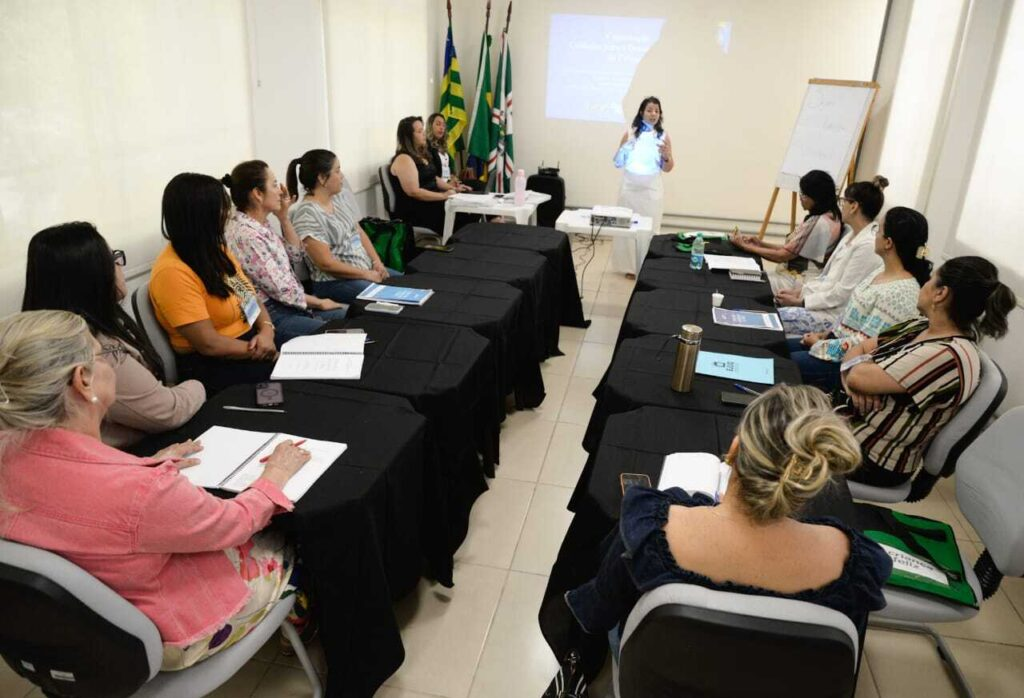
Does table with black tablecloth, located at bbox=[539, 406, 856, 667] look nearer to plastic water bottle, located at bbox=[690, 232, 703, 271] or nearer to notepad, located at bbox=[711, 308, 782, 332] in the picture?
notepad, located at bbox=[711, 308, 782, 332]

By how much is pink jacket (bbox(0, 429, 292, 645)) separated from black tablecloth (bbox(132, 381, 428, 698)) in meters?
0.23

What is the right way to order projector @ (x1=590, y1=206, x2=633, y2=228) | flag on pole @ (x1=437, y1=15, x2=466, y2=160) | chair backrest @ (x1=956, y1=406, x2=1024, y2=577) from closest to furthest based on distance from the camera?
chair backrest @ (x1=956, y1=406, x2=1024, y2=577) < projector @ (x1=590, y1=206, x2=633, y2=228) < flag on pole @ (x1=437, y1=15, x2=466, y2=160)

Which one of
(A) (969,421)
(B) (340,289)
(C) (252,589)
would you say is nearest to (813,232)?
(A) (969,421)

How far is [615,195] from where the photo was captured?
22.3ft

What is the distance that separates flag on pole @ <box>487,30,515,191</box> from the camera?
650 cm

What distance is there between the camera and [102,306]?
1.77 m

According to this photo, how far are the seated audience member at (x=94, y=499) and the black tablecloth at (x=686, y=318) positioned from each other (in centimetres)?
173

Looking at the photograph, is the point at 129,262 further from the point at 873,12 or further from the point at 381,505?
the point at 873,12

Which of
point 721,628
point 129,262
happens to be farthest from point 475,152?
point 721,628

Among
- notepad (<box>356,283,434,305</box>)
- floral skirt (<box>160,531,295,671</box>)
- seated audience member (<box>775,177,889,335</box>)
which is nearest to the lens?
floral skirt (<box>160,531,295,671</box>)

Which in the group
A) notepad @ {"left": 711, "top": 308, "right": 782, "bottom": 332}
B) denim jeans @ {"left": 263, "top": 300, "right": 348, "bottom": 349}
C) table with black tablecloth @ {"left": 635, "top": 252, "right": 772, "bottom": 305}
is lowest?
denim jeans @ {"left": 263, "top": 300, "right": 348, "bottom": 349}

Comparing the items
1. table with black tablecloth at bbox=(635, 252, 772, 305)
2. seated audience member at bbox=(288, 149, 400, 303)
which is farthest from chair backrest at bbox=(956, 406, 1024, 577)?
seated audience member at bbox=(288, 149, 400, 303)

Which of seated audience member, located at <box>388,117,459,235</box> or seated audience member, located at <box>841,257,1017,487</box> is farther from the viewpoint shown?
seated audience member, located at <box>388,117,459,235</box>

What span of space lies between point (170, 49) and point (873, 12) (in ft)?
18.6
